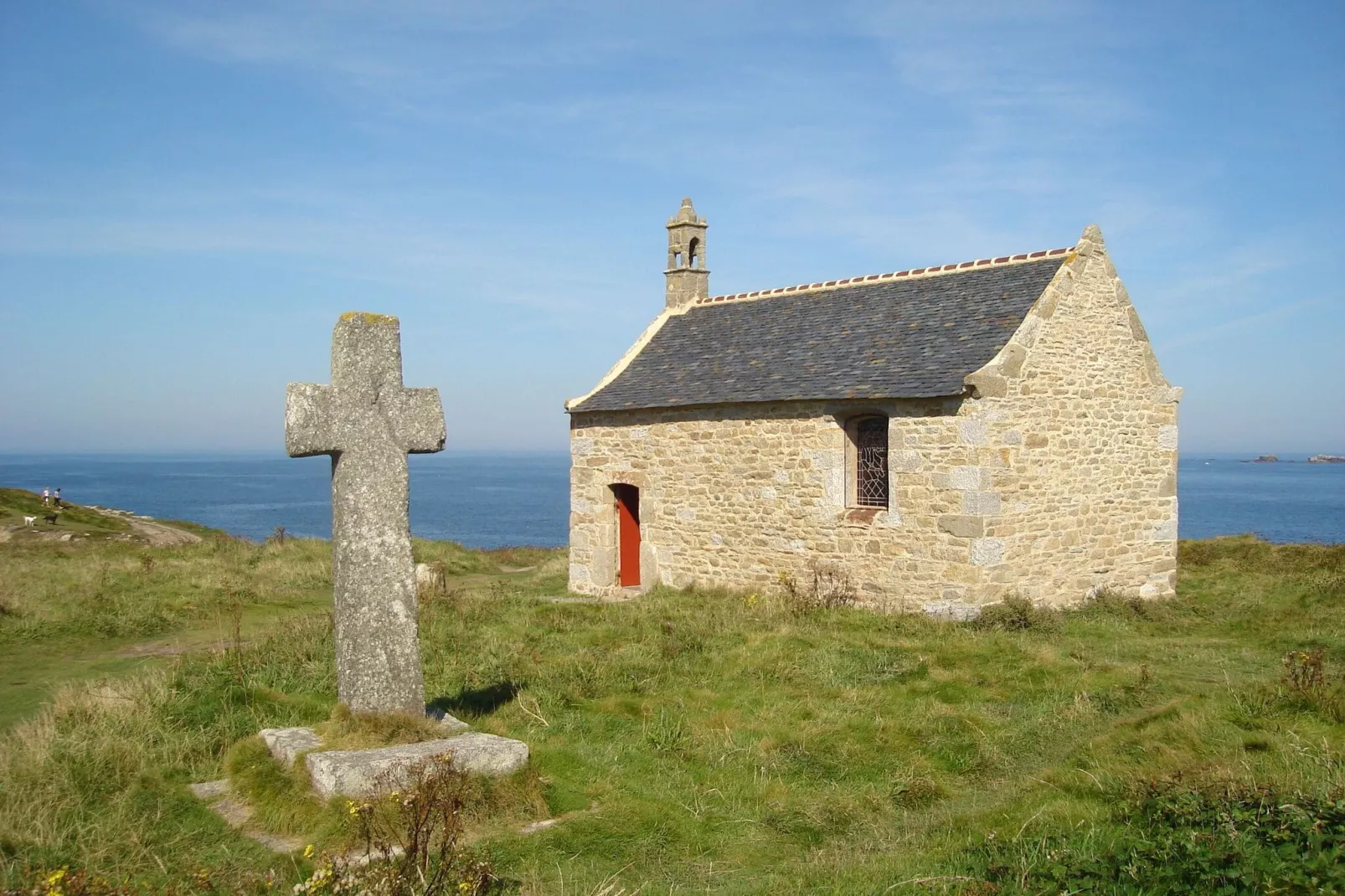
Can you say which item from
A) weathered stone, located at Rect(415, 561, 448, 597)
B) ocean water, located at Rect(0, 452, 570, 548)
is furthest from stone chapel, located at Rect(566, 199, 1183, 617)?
ocean water, located at Rect(0, 452, 570, 548)

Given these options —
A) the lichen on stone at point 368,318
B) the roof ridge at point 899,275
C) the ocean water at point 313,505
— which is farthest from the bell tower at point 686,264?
the ocean water at point 313,505

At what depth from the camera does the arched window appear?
15719 mm

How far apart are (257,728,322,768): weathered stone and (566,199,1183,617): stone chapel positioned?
9748 millimetres

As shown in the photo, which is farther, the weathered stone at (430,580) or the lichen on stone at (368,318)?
the weathered stone at (430,580)

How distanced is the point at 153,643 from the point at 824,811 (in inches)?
360

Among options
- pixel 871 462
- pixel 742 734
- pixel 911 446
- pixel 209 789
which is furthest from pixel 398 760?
pixel 871 462

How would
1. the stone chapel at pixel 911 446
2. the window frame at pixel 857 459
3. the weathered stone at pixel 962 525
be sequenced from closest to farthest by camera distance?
the weathered stone at pixel 962 525 < the stone chapel at pixel 911 446 < the window frame at pixel 857 459

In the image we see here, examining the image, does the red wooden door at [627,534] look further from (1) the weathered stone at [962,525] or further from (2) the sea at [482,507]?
(2) the sea at [482,507]

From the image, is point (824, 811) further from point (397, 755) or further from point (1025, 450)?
point (1025, 450)

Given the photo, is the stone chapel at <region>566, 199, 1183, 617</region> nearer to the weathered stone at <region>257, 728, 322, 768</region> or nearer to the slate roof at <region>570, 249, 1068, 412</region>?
the slate roof at <region>570, 249, 1068, 412</region>

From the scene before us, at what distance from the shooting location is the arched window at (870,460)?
15.7 meters

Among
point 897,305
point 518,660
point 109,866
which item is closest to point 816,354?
point 897,305

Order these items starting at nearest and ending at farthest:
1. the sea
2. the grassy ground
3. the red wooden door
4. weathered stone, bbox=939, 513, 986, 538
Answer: the grassy ground → weathered stone, bbox=939, 513, 986, 538 → the red wooden door → the sea

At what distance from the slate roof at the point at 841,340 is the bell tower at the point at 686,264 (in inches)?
19.6
